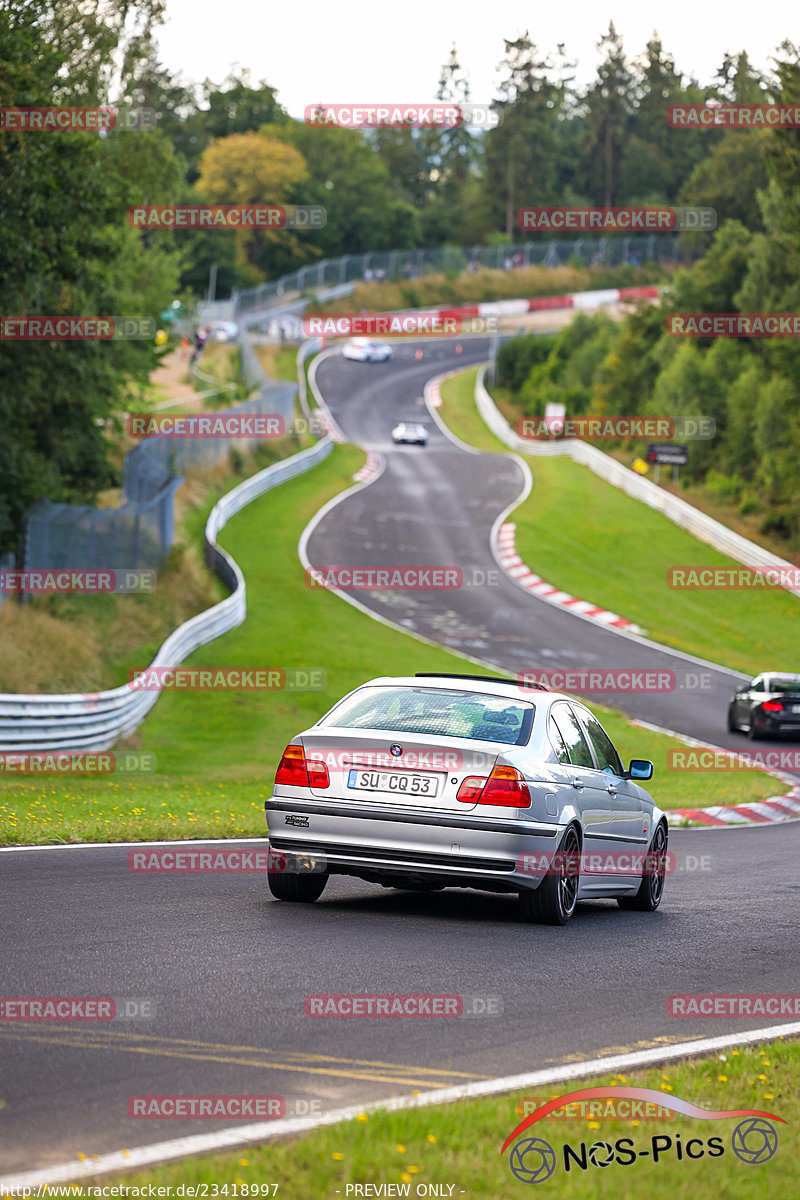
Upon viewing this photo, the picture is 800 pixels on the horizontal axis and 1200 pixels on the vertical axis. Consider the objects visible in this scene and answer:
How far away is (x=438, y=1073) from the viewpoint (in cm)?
552

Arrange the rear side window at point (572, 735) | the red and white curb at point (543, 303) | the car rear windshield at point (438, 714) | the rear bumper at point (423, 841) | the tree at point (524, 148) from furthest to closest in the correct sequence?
the tree at point (524, 148), the red and white curb at point (543, 303), the rear side window at point (572, 735), the car rear windshield at point (438, 714), the rear bumper at point (423, 841)

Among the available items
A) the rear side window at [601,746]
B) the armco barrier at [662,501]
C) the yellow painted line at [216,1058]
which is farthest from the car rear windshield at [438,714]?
the armco barrier at [662,501]

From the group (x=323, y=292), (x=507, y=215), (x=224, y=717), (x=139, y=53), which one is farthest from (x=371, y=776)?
(x=507, y=215)

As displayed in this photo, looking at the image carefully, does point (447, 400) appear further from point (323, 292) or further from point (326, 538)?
point (326, 538)

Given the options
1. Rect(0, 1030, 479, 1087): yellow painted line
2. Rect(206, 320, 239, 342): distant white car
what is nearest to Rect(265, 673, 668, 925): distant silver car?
Rect(0, 1030, 479, 1087): yellow painted line

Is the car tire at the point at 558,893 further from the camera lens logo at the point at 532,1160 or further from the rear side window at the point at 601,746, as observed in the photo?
the camera lens logo at the point at 532,1160

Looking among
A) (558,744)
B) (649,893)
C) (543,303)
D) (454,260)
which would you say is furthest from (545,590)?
(454,260)

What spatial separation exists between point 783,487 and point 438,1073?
167 feet

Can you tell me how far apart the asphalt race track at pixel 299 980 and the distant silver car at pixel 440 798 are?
0.32 m

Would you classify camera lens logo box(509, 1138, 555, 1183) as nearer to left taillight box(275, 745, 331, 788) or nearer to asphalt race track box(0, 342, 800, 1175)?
asphalt race track box(0, 342, 800, 1175)

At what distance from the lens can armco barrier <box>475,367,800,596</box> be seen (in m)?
45.6

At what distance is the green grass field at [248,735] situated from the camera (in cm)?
1366

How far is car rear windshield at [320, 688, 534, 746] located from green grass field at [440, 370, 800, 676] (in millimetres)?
26707

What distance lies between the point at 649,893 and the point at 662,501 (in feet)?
137
